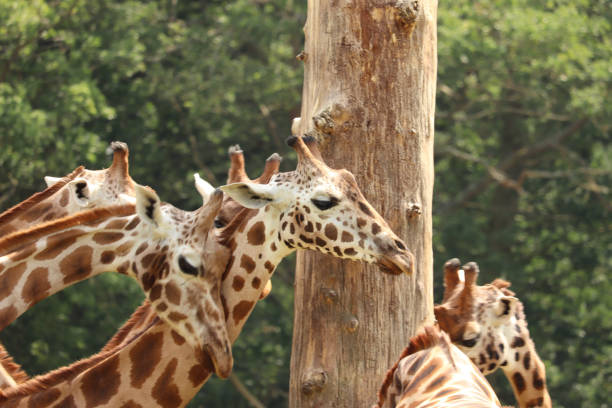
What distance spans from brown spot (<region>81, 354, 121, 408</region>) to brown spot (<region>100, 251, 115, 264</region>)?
51cm

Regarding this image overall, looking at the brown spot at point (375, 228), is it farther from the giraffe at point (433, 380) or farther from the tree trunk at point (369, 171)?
the giraffe at point (433, 380)

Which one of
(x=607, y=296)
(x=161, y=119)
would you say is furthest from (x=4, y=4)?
(x=607, y=296)

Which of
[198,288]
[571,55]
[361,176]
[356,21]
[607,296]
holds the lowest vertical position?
[607,296]

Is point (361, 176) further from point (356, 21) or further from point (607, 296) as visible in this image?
point (607, 296)

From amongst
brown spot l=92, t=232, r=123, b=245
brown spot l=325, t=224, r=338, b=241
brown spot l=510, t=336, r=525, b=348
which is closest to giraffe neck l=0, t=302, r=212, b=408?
brown spot l=92, t=232, r=123, b=245

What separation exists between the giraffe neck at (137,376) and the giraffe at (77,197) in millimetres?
1226

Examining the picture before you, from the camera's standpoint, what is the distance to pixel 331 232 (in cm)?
461

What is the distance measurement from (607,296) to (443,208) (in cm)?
265

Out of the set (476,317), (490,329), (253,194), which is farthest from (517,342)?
(253,194)

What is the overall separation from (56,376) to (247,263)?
112cm

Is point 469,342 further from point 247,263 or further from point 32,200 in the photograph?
point 32,200

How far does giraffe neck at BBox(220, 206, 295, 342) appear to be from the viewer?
16.2 feet

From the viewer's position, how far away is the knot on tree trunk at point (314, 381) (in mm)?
4777

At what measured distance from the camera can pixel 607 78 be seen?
39.4 ft
